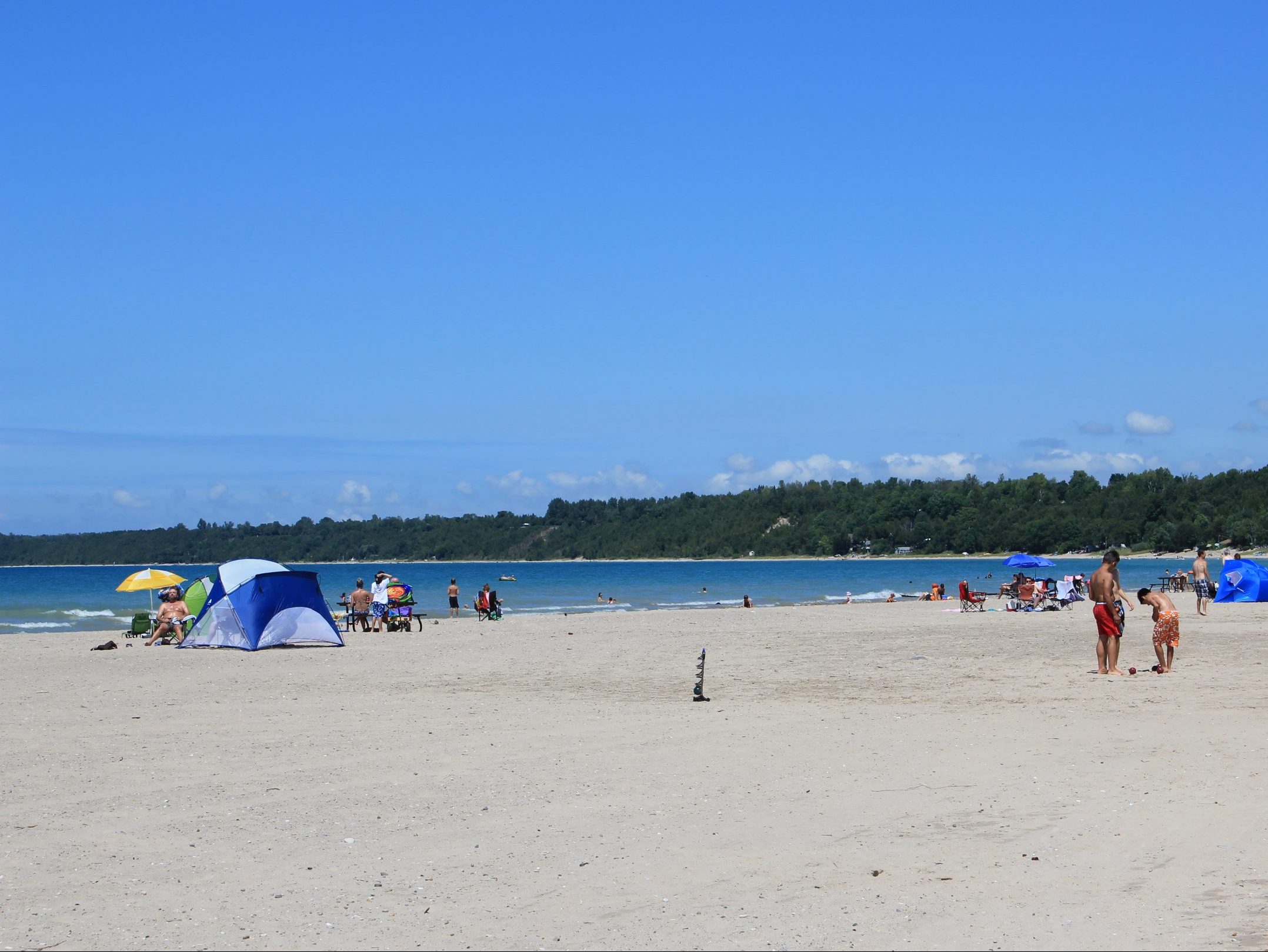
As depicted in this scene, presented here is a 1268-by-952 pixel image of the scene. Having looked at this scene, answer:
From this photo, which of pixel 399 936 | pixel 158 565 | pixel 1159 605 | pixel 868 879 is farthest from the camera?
pixel 158 565

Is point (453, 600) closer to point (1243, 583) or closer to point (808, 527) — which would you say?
point (1243, 583)

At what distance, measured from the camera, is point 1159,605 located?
1488cm

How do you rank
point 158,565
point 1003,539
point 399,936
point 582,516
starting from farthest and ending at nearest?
point 582,516 → point 158,565 → point 1003,539 → point 399,936

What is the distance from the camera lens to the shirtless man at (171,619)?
2342 centimetres

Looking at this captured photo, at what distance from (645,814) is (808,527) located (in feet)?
520

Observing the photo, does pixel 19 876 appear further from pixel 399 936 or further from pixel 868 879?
pixel 868 879

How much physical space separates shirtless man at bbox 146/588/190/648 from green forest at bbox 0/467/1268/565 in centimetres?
9872

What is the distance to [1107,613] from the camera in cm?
1455

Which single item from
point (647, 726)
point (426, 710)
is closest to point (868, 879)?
point (647, 726)

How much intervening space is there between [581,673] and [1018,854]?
35.4ft

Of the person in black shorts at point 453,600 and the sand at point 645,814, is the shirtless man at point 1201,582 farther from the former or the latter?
the person in black shorts at point 453,600

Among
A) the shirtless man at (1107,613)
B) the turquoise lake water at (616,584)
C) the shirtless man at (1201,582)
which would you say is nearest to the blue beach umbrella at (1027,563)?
the shirtless man at (1201,582)

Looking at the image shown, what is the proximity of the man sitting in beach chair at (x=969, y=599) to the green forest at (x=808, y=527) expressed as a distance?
95.7 meters

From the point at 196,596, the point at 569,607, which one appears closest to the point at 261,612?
the point at 196,596
